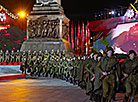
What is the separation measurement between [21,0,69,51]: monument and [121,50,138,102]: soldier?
16418mm

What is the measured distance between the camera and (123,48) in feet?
90.4

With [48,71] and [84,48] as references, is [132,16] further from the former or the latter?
[84,48]

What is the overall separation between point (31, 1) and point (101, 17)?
430 inches

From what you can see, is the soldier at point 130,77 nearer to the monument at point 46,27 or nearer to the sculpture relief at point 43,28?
the monument at point 46,27

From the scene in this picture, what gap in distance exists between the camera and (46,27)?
25.2m

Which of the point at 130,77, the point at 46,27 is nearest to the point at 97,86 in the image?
the point at 130,77

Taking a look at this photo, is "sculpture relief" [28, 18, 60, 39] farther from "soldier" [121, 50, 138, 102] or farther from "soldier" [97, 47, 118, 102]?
"soldier" [97, 47, 118, 102]

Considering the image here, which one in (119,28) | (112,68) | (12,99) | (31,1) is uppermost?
(31,1)

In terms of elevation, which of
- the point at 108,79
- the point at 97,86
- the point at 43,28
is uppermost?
the point at 43,28

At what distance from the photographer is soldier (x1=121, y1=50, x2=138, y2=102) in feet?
25.9

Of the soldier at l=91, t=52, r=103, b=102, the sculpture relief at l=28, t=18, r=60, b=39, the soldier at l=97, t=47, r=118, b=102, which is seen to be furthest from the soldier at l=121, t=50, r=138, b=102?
the sculpture relief at l=28, t=18, r=60, b=39

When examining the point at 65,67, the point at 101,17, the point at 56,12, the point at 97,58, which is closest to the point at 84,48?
the point at 101,17

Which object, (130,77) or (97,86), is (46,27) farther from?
(130,77)

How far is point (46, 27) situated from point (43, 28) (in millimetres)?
314
